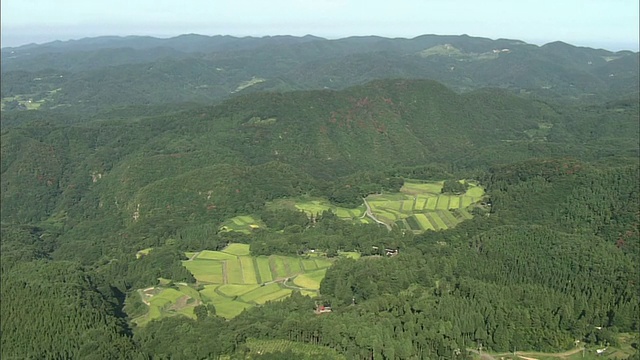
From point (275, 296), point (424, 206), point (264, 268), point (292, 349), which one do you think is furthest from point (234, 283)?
point (424, 206)

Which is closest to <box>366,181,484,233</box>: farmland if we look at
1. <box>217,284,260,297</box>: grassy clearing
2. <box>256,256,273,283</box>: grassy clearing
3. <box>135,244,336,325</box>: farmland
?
<box>135,244,336,325</box>: farmland

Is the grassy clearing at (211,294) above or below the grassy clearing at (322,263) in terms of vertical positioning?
below

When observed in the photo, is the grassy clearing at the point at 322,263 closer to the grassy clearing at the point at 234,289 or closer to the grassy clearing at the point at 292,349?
the grassy clearing at the point at 234,289

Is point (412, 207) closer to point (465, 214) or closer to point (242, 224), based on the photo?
point (465, 214)

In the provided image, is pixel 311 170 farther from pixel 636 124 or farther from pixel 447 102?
pixel 636 124

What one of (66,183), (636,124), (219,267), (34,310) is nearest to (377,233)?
(219,267)

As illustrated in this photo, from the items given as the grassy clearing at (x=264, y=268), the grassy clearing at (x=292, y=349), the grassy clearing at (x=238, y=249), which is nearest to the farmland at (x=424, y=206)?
the grassy clearing at (x=264, y=268)

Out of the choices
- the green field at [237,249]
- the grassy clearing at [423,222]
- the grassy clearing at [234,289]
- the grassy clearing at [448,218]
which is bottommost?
the grassy clearing at [234,289]
